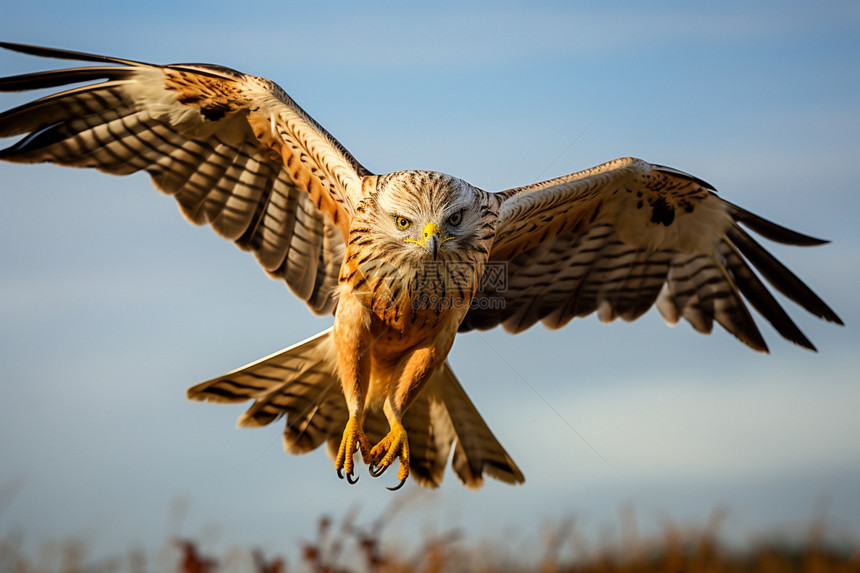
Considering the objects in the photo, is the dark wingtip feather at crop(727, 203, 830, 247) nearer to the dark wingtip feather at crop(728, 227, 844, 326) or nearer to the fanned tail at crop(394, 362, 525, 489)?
the dark wingtip feather at crop(728, 227, 844, 326)

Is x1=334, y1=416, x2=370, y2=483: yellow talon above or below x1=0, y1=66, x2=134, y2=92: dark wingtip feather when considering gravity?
below

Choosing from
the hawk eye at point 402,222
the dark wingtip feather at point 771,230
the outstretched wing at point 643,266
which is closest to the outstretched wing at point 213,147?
the hawk eye at point 402,222

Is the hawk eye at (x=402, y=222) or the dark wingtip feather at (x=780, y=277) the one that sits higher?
the dark wingtip feather at (x=780, y=277)

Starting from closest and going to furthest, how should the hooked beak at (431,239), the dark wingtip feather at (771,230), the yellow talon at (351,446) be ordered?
the hooked beak at (431,239), the yellow talon at (351,446), the dark wingtip feather at (771,230)

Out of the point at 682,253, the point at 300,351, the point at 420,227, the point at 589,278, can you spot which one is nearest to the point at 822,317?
the point at 682,253

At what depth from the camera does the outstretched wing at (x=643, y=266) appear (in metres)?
6.94

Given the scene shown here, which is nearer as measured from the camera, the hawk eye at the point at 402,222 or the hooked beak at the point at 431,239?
the hooked beak at the point at 431,239

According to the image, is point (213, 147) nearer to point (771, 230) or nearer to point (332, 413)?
point (332, 413)

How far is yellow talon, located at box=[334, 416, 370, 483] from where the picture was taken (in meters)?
5.35

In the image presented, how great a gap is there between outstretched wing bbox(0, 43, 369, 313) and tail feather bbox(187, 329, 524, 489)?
74 cm

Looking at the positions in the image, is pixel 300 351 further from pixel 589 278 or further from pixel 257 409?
pixel 589 278

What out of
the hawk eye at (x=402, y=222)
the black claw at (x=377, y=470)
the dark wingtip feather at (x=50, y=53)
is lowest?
the black claw at (x=377, y=470)

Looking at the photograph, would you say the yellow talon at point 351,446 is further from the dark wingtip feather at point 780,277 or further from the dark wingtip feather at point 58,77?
the dark wingtip feather at point 780,277

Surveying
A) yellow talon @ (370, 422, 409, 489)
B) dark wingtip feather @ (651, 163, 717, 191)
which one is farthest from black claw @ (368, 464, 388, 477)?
dark wingtip feather @ (651, 163, 717, 191)
